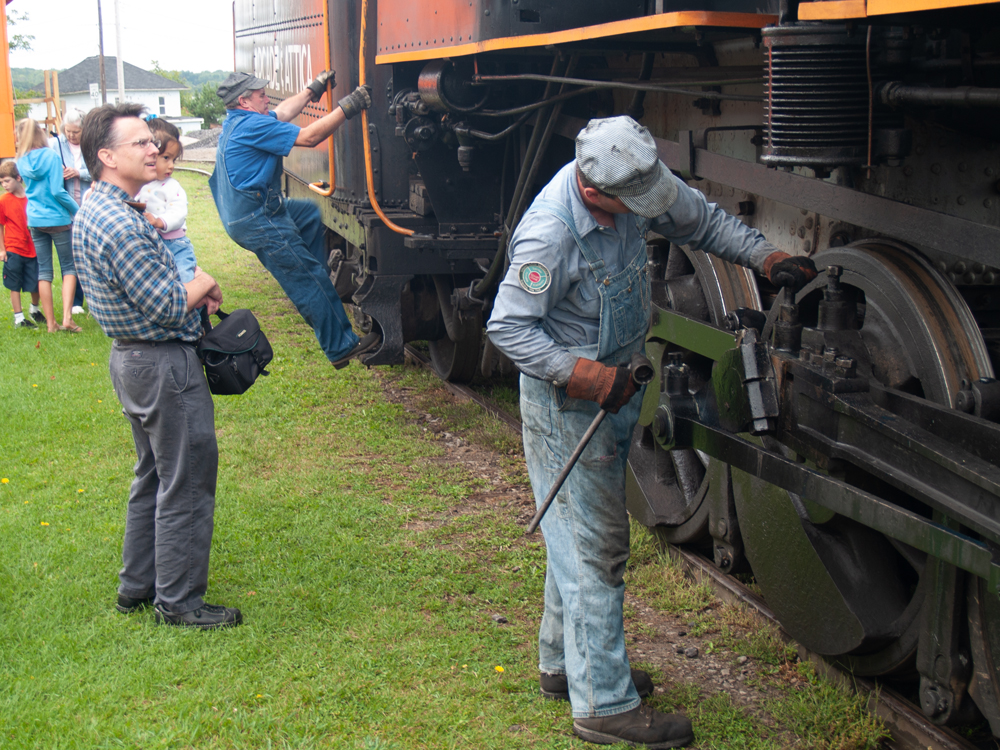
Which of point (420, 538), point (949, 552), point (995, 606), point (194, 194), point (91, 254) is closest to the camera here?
point (949, 552)

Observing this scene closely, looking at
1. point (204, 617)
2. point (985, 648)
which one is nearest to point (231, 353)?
point (204, 617)

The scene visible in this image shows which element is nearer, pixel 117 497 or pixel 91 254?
pixel 91 254

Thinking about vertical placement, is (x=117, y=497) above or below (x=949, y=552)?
below

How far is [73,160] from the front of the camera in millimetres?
10703

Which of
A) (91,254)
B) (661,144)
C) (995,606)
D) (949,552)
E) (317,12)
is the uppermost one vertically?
(317,12)

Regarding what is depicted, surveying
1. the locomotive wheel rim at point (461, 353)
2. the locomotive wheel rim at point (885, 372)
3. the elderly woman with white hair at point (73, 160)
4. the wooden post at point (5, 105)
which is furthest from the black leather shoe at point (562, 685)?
the elderly woman with white hair at point (73, 160)

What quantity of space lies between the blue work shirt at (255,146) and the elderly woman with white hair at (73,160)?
3.83m

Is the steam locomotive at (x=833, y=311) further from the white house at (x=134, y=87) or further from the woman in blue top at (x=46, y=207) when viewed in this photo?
the white house at (x=134, y=87)

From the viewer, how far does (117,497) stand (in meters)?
5.39

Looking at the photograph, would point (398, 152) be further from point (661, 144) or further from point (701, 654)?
point (701, 654)

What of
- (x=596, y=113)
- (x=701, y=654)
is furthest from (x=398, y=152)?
(x=701, y=654)

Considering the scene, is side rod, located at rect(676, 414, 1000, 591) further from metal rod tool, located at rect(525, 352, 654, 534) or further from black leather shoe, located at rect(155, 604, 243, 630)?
black leather shoe, located at rect(155, 604, 243, 630)

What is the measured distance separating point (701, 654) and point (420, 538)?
1579 mm

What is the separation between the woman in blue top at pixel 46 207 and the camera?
30.5 ft
